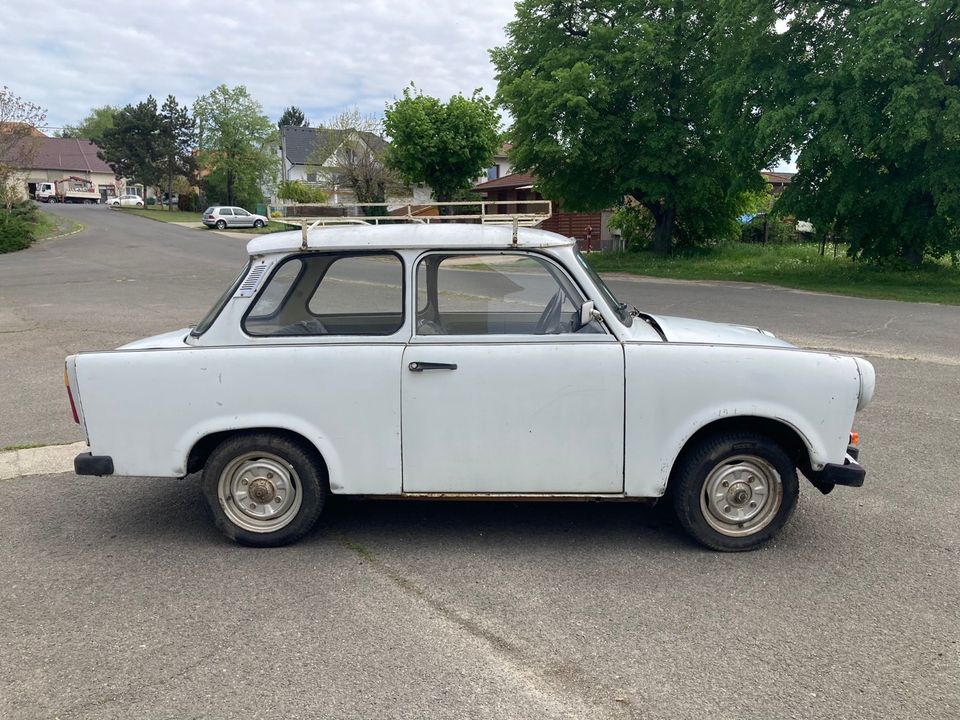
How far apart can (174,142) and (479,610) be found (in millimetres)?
67772

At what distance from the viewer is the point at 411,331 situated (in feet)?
13.4

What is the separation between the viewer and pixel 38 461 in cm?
580

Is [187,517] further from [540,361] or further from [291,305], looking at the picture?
[540,361]

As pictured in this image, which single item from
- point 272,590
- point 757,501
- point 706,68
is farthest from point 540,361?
point 706,68

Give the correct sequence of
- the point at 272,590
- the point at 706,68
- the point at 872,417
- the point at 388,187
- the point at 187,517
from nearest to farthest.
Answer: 1. the point at 272,590
2. the point at 187,517
3. the point at 872,417
4. the point at 706,68
5. the point at 388,187

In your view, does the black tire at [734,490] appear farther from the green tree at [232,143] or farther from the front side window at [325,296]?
the green tree at [232,143]

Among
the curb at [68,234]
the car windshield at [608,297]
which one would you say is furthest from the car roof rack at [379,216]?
the curb at [68,234]

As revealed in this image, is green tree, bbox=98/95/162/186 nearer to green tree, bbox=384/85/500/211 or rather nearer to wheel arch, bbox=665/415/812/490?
green tree, bbox=384/85/500/211

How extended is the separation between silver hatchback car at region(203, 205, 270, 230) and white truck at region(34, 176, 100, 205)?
1676 inches

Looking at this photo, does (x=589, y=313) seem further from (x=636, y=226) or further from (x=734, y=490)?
(x=636, y=226)

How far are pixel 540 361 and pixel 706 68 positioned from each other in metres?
23.5

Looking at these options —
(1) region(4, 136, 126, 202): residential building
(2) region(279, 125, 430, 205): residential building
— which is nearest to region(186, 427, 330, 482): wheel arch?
(2) region(279, 125, 430, 205): residential building

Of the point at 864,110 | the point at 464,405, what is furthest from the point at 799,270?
the point at 464,405

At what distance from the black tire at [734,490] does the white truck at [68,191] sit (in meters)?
90.3
